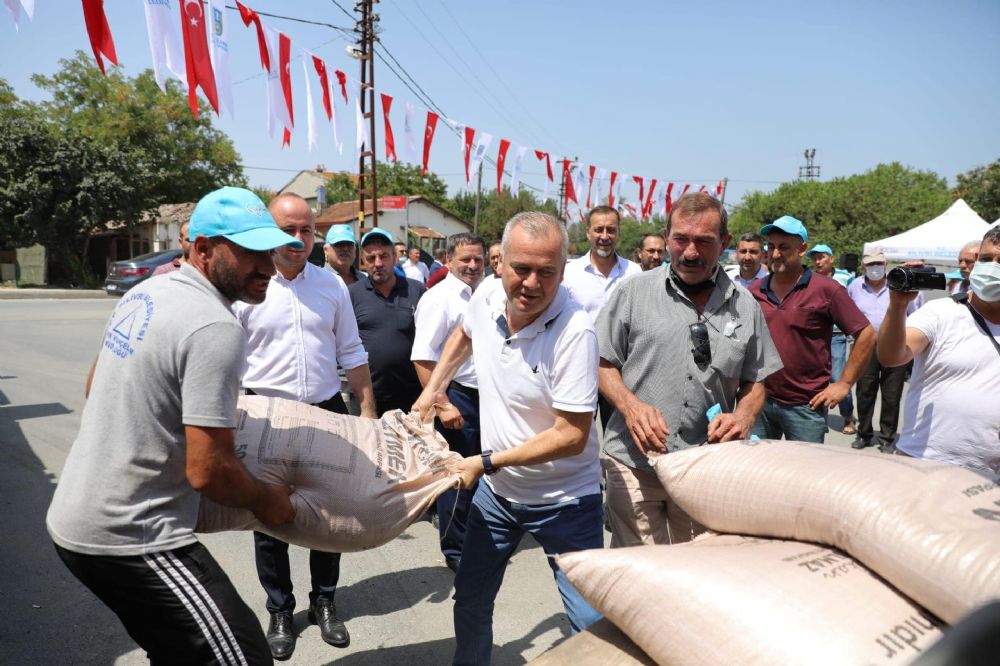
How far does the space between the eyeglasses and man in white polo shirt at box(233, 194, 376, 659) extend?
1702 mm

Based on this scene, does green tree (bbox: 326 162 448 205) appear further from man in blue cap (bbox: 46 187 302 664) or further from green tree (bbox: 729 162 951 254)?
man in blue cap (bbox: 46 187 302 664)

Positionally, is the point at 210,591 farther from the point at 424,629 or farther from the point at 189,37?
the point at 189,37

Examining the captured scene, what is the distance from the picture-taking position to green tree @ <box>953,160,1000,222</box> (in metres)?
24.6

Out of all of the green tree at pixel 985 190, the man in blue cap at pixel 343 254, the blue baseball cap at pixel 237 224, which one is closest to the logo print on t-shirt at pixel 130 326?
the blue baseball cap at pixel 237 224

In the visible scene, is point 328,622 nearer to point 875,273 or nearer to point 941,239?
point 875,273

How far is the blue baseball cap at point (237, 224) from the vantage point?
1.74 m

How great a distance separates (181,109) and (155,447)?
35.5 meters

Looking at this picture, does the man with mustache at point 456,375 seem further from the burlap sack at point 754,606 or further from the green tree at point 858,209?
→ the green tree at point 858,209

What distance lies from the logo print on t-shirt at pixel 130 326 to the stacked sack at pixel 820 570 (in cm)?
125

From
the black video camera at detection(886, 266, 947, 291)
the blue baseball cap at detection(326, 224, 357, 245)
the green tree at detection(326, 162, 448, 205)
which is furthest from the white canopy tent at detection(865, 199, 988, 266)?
the green tree at detection(326, 162, 448, 205)

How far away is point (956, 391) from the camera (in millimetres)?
2578

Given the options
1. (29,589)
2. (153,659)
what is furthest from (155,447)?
(29,589)

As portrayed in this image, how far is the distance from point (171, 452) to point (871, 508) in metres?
1.71

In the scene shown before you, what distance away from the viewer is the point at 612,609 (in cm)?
156
